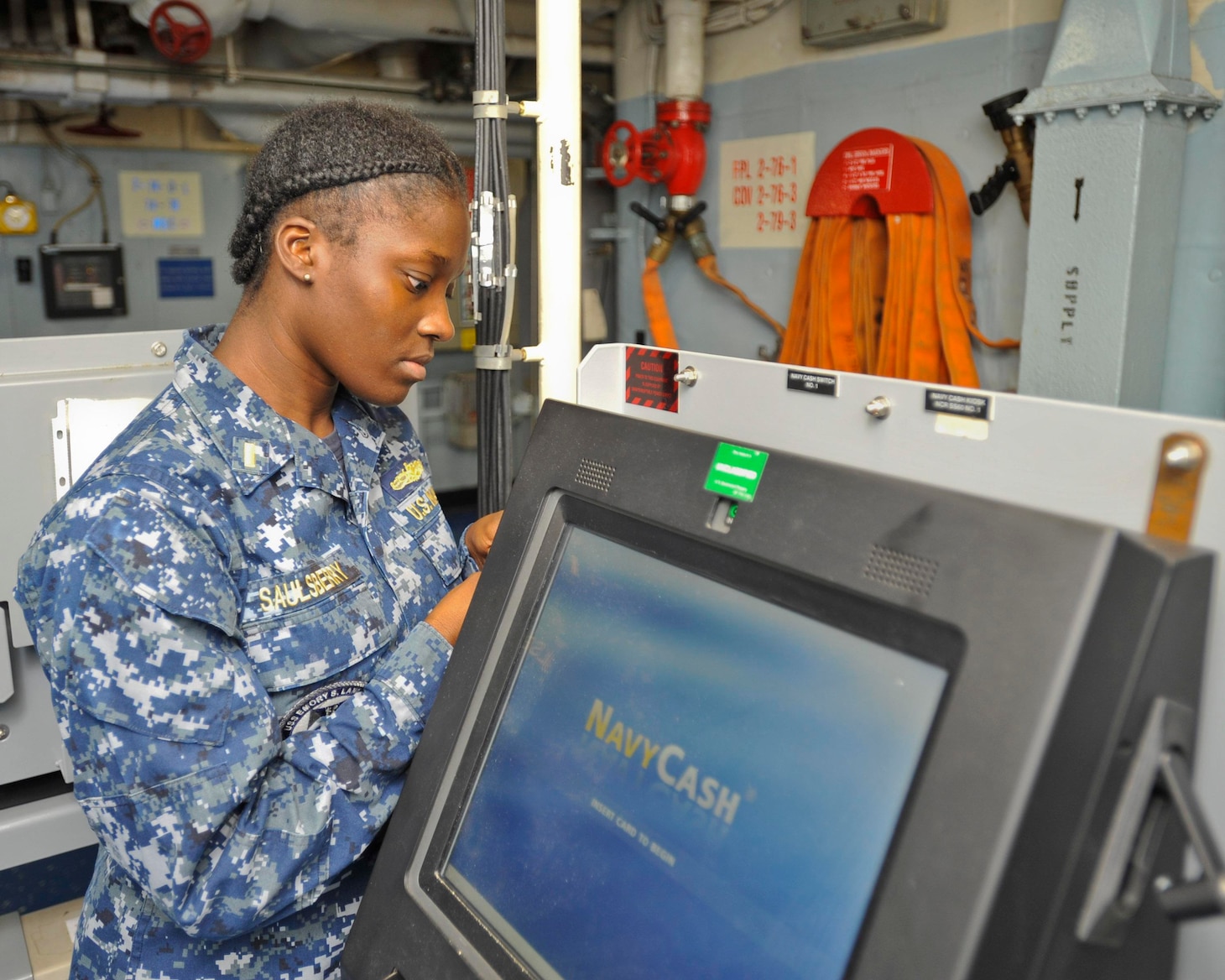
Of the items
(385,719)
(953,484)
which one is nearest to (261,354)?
(385,719)

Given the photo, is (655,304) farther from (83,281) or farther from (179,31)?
(83,281)

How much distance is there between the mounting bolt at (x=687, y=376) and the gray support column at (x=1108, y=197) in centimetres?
122

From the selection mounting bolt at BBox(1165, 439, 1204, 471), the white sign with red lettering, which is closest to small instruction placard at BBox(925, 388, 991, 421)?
mounting bolt at BBox(1165, 439, 1204, 471)

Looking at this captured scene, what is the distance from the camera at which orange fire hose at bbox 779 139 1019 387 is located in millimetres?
2102

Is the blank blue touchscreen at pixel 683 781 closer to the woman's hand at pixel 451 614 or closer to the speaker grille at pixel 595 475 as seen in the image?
the speaker grille at pixel 595 475

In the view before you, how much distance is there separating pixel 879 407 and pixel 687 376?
0.19 m

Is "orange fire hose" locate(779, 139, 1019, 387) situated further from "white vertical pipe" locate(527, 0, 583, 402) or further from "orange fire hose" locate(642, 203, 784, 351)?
"white vertical pipe" locate(527, 0, 583, 402)

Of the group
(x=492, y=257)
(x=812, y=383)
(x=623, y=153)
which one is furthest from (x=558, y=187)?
(x=623, y=153)

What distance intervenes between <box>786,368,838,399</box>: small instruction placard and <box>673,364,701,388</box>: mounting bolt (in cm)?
10

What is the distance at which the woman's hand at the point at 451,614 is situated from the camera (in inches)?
32.3

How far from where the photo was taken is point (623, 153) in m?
2.78

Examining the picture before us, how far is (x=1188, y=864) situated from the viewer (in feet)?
1.45

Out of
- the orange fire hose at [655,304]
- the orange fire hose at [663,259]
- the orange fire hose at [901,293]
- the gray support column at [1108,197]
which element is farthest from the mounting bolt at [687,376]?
the orange fire hose at [655,304]

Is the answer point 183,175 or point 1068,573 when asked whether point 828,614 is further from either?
point 183,175
